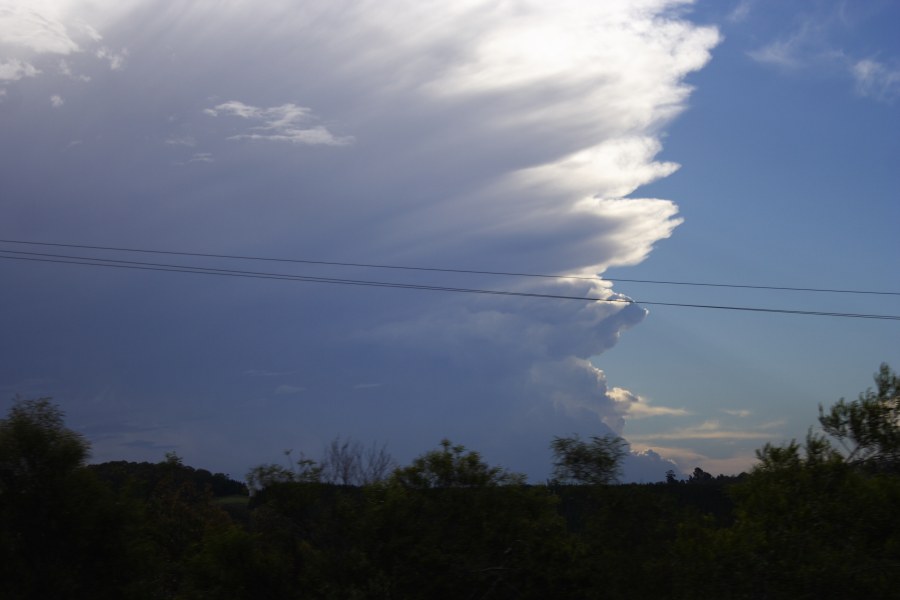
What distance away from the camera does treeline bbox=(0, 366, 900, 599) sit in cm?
1512

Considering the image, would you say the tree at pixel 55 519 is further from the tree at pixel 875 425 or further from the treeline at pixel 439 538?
the tree at pixel 875 425

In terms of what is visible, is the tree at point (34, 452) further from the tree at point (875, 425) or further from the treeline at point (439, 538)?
the tree at point (875, 425)

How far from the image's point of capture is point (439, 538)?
1698cm

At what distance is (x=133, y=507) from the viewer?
16.1 meters

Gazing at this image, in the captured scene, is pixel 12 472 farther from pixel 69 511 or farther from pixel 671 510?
pixel 671 510

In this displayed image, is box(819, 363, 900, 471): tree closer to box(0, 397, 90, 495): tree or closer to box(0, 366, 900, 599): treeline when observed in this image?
box(0, 366, 900, 599): treeline

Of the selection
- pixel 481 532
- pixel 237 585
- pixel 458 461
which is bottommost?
pixel 237 585

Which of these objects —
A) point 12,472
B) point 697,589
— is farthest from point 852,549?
point 12,472

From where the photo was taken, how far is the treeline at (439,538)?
15.1 m

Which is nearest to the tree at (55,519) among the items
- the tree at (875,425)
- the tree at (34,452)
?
the tree at (34,452)

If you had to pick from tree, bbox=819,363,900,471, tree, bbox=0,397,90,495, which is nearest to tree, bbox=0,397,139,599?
tree, bbox=0,397,90,495

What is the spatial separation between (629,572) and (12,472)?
12.0m

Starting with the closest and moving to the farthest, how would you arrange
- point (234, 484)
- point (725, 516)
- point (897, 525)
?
point (897, 525), point (725, 516), point (234, 484)

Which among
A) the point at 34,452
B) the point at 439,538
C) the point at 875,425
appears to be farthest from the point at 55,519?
the point at 875,425
